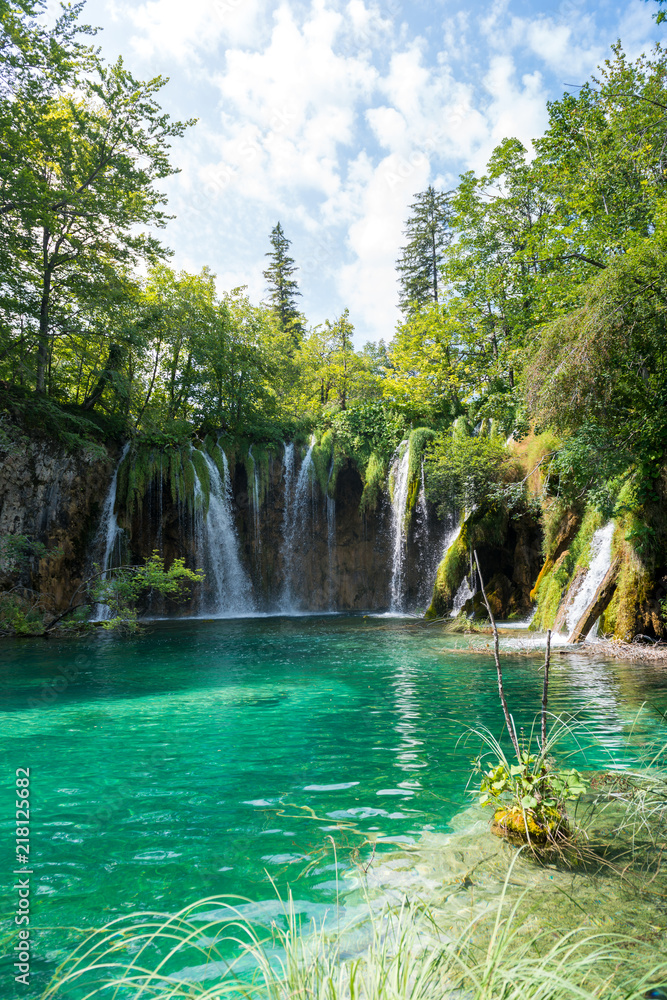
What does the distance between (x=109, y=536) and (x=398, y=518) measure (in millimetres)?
10698

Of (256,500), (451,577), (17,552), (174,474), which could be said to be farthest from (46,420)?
(451,577)

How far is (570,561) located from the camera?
12.8 meters

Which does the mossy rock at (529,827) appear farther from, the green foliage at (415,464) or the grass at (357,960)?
the green foliage at (415,464)

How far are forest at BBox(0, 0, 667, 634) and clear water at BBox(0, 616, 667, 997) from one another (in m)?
5.07

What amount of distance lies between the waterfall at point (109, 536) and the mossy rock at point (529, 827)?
17.9 meters

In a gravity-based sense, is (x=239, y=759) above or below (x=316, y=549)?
below

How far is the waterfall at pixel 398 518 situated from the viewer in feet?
66.6

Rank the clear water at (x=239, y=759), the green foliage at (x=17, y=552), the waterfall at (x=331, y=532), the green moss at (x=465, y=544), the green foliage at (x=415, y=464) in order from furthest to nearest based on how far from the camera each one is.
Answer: the waterfall at (x=331, y=532) < the green foliage at (x=415, y=464) < the green moss at (x=465, y=544) < the green foliage at (x=17, y=552) < the clear water at (x=239, y=759)

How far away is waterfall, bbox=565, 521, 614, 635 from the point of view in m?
11.5

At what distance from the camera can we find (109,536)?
1978 centimetres

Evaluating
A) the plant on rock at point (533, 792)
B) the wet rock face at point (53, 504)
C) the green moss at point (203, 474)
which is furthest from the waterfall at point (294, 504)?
the plant on rock at point (533, 792)

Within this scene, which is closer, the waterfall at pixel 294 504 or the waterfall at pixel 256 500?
the waterfall at pixel 256 500
